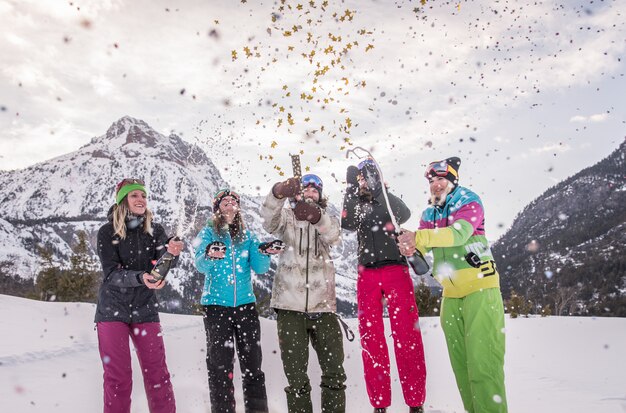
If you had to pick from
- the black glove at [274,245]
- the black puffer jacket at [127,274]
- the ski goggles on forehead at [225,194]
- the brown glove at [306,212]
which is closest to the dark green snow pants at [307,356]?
the black glove at [274,245]

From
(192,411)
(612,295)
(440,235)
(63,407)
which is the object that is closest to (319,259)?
(440,235)

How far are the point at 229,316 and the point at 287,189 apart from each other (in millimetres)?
1373

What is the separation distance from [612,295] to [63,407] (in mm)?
160967

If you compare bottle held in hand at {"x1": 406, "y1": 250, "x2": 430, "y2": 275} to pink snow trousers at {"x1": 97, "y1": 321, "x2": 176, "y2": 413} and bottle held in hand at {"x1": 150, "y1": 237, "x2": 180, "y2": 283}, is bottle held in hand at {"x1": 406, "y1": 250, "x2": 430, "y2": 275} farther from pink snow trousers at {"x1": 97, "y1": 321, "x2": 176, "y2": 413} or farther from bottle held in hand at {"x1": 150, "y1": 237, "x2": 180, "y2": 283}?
pink snow trousers at {"x1": 97, "y1": 321, "x2": 176, "y2": 413}

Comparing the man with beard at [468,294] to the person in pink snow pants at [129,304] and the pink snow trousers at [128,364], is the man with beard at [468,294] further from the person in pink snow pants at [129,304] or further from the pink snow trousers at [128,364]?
the pink snow trousers at [128,364]

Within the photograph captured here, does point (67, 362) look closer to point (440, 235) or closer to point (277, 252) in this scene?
point (277, 252)

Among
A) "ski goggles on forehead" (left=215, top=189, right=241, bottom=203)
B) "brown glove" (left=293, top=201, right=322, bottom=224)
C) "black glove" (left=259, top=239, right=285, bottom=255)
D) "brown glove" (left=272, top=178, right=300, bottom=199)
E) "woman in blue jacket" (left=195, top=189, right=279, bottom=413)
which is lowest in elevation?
"woman in blue jacket" (left=195, top=189, right=279, bottom=413)

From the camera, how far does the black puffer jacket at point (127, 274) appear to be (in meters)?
4.15

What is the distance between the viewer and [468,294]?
3920mm

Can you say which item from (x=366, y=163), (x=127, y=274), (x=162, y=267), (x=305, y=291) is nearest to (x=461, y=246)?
(x=366, y=163)

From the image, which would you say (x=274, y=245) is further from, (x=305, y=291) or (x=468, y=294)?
(x=468, y=294)

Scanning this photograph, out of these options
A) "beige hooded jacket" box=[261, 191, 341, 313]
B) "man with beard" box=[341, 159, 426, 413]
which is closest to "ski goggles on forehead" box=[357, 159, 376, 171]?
"man with beard" box=[341, 159, 426, 413]

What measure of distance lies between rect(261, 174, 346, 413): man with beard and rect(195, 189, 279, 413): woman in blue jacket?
0.33 m

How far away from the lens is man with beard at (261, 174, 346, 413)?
4.21 metres
